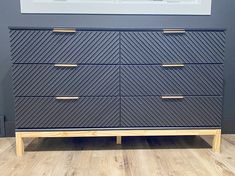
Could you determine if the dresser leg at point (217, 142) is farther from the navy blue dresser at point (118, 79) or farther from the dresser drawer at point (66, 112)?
the dresser drawer at point (66, 112)

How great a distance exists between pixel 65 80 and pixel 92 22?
0.62 m

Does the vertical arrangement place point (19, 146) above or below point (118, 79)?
below

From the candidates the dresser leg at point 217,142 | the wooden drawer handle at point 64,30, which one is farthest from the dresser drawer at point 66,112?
the dresser leg at point 217,142

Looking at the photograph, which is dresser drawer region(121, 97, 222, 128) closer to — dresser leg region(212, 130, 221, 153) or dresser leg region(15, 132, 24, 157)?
dresser leg region(212, 130, 221, 153)

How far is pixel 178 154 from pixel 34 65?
3.63ft

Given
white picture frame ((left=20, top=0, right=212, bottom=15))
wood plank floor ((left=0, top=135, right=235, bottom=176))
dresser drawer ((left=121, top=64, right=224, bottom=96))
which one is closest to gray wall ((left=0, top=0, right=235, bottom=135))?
white picture frame ((left=20, top=0, right=212, bottom=15))

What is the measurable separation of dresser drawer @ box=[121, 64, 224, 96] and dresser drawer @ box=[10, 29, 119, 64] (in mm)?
168

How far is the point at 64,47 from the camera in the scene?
162 cm

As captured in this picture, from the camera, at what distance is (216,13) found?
2.05 m

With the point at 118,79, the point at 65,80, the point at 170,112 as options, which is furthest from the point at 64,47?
the point at 170,112

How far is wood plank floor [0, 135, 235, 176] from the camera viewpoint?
146 centimetres

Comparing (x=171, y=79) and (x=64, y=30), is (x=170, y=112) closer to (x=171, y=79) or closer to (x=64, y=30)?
(x=171, y=79)

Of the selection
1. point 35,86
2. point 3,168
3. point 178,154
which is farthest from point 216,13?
point 3,168

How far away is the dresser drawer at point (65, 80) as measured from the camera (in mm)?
1614
